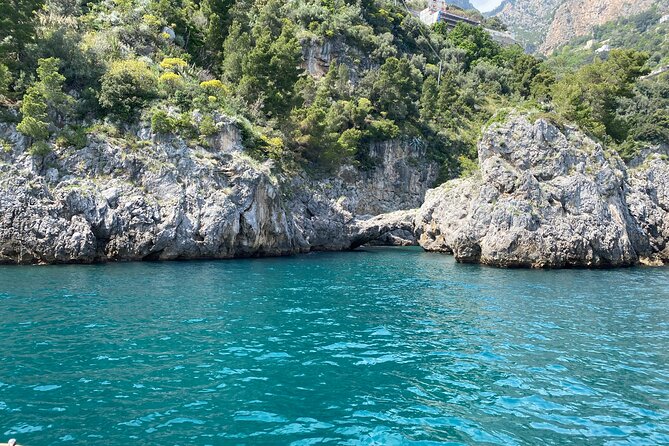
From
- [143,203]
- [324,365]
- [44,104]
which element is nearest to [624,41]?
[143,203]

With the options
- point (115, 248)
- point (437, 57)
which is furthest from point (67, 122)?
point (437, 57)

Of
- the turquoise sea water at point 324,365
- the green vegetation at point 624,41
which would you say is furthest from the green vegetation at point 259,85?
the green vegetation at point 624,41

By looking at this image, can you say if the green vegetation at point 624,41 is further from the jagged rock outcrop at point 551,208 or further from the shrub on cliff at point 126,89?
the shrub on cliff at point 126,89

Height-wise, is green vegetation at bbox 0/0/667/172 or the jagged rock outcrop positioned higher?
green vegetation at bbox 0/0/667/172

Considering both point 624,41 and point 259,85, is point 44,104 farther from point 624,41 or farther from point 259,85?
point 624,41

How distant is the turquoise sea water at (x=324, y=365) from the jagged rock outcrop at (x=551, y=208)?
11.5 metres

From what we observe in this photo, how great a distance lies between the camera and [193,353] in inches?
489

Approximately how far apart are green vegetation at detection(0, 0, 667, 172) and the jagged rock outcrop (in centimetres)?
589

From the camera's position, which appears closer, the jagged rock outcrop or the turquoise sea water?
the turquoise sea water

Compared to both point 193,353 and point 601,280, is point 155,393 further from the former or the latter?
point 601,280

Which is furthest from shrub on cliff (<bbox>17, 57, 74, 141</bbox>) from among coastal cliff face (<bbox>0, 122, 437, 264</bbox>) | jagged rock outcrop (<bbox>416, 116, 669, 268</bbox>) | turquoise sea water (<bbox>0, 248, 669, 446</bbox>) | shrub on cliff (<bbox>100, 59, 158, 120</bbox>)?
jagged rock outcrop (<bbox>416, 116, 669, 268</bbox>)

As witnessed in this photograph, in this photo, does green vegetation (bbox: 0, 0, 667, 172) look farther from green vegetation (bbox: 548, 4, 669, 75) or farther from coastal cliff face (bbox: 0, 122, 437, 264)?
green vegetation (bbox: 548, 4, 669, 75)

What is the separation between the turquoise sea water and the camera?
8.31 metres

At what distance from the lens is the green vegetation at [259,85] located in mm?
36562
